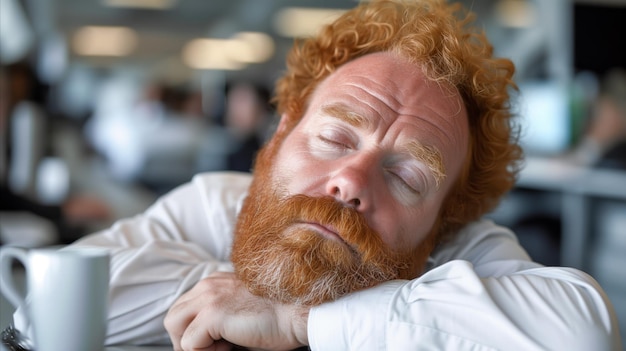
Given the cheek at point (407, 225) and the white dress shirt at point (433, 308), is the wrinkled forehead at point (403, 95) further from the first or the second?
the white dress shirt at point (433, 308)

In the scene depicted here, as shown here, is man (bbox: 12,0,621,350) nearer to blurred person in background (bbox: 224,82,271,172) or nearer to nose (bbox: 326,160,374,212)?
nose (bbox: 326,160,374,212)

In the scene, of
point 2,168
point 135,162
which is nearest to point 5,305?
point 2,168

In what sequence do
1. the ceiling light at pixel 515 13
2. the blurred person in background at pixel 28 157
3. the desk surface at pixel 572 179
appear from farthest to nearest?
the ceiling light at pixel 515 13
the desk surface at pixel 572 179
the blurred person in background at pixel 28 157

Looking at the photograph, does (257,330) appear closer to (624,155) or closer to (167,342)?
(167,342)

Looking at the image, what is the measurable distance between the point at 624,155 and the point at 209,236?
420 centimetres

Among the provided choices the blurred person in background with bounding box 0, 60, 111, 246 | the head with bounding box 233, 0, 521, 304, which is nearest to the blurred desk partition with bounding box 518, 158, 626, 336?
the blurred person in background with bounding box 0, 60, 111, 246

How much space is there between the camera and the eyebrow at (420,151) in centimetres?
141

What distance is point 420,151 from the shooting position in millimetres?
1415

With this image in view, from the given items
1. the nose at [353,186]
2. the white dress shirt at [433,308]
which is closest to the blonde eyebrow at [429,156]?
the nose at [353,186]

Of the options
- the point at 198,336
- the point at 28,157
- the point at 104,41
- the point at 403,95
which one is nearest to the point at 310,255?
the point at 198,336

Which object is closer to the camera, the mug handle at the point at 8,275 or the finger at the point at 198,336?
the mug handle at the point at 8,275

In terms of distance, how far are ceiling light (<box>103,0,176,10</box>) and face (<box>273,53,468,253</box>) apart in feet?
36.2

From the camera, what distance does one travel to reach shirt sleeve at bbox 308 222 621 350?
1.08 metres

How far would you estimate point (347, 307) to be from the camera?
3.91 ft
